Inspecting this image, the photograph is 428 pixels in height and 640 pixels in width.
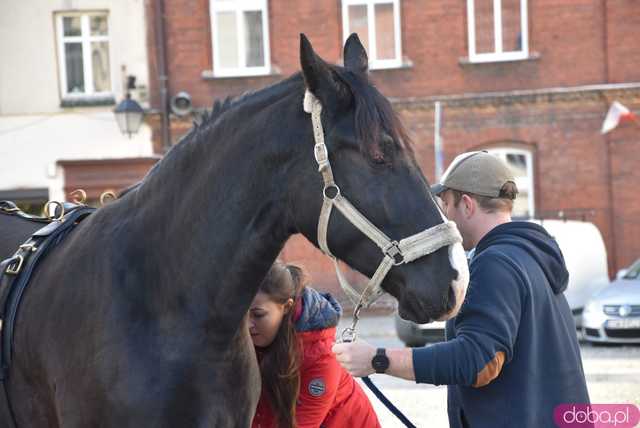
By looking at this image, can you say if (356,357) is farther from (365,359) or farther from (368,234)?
(368,234)

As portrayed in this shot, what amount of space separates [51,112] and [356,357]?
1801 centimetres

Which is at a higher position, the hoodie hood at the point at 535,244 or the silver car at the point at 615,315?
the hoodie hood at the point at 535,244

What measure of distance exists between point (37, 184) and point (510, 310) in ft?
59.0

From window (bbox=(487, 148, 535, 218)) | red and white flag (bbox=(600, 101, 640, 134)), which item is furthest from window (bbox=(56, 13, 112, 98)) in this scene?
red and white flag (bbox=(600, 101, 640, 134))

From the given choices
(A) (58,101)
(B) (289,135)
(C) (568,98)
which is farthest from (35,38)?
(B) (289,135)

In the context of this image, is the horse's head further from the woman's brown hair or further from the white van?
the white van

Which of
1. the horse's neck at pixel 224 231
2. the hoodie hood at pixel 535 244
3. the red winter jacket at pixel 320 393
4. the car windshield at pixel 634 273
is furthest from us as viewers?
the car windshield at pixel 634 273

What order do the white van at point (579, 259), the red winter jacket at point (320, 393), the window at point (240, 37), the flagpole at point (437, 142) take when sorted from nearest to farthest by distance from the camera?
the red winter jacket at point (320, 393), the white van at point (579, 259), the flagpole at point (437, 142), the window at point (240, 37)

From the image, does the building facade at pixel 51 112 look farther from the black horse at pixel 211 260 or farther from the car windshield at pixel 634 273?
the black horse at pixel 211 260

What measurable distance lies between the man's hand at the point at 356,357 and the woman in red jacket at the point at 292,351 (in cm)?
60

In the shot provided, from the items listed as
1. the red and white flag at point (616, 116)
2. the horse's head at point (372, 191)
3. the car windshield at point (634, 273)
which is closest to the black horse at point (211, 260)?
the horse's head at point (372, 191)

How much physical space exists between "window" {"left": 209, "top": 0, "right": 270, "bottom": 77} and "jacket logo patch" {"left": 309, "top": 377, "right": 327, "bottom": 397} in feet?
56.0

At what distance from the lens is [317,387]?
395 cm

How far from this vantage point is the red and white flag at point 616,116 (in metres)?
19.5
